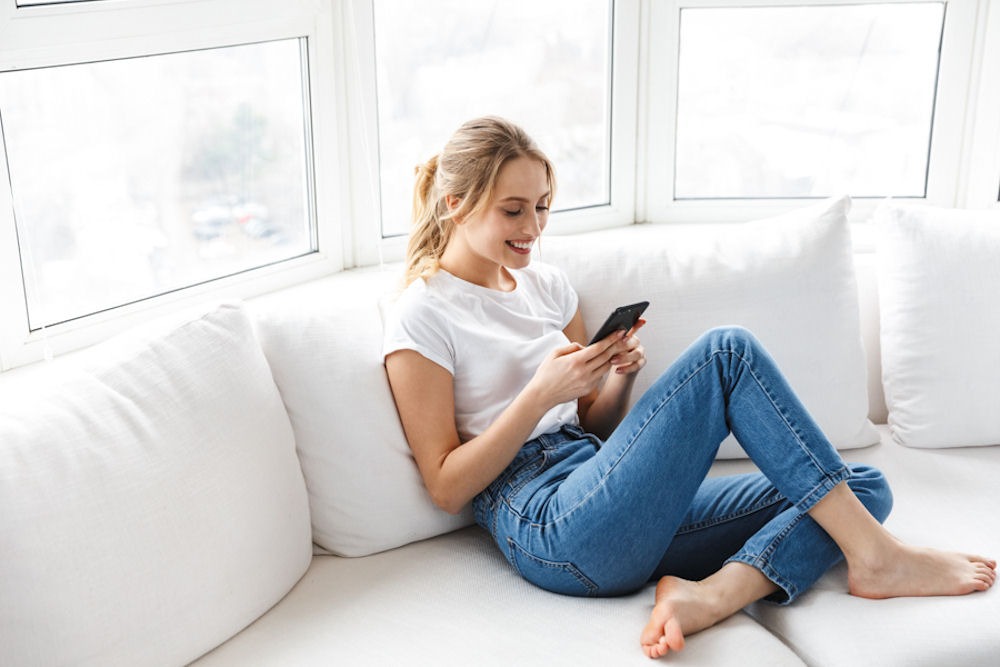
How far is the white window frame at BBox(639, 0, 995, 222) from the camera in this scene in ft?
8.89

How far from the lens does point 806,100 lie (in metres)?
2.82

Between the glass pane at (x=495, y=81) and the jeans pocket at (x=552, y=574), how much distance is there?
111 cm

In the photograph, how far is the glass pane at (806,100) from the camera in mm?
2756

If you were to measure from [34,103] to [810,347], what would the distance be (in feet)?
4.89

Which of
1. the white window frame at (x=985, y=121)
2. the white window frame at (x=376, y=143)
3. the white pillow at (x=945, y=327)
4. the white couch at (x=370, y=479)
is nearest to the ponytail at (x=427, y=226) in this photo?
the white couch at (x=370, y=479)

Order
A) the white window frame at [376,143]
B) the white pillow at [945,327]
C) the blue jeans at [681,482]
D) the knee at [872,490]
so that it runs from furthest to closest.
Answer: the white window frame at [376,143], the white pillow at [945,327], the knee at [872,490], the blue jeans at [681,482]

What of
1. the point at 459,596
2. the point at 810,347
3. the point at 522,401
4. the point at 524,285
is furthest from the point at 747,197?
the point at 459,596

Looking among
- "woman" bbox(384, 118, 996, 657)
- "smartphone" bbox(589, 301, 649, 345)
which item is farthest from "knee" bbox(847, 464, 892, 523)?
"smartphone" bbox(589, 301, 649, 345)

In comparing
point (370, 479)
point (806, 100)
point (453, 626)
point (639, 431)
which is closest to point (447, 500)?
point (370, 479)

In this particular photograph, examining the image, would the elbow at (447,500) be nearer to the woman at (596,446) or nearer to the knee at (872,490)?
the woman at (596,446)

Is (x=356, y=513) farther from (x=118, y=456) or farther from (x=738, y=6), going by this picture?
(x=738, y=6)

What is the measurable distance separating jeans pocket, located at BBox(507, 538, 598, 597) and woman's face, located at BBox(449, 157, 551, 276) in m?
0.48

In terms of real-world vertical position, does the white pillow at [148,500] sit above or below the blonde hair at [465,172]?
below

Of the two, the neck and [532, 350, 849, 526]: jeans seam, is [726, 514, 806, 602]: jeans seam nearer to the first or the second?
[532, 350, 849, 526]: jeans seam
